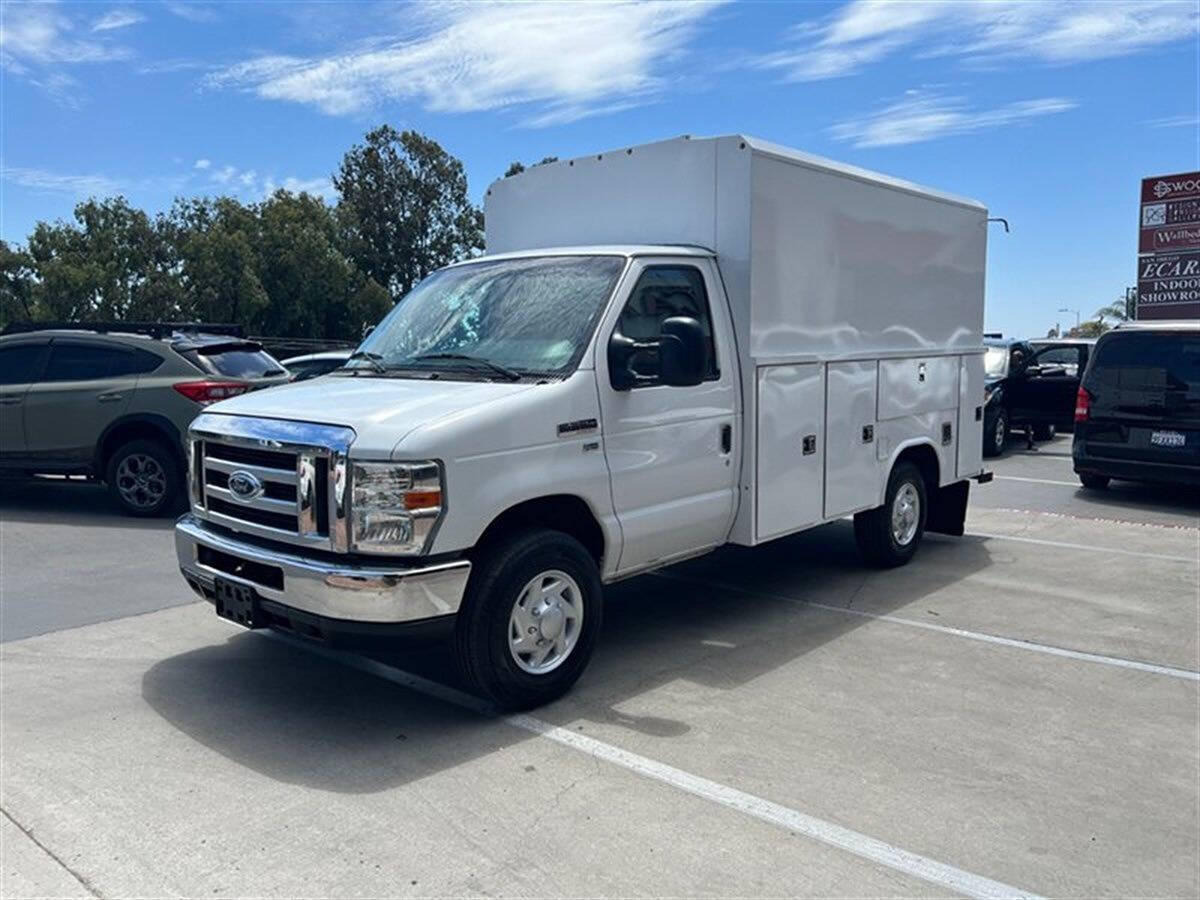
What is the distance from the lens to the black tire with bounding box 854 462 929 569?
25.3 ft

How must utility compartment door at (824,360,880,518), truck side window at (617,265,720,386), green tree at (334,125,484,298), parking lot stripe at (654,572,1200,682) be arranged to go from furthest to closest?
green tree at (334,125,484,298)
utility compartment door at (824,360,880,518)
parking lot stripe at (654,572,1200,682)
truck side window at (617,265,720,386)

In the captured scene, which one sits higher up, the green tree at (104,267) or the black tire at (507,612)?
the green tree at (104,267)

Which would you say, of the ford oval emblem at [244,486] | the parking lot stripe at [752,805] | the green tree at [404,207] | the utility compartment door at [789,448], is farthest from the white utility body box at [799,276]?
the green tree at [404,207]

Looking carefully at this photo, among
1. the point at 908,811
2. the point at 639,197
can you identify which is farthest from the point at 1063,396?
the point at 908,811

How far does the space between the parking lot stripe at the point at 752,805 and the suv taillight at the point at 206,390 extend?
5.36 meters

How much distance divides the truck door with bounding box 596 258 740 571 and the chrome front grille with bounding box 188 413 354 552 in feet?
4.75

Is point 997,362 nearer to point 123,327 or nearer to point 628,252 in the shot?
point 628,252

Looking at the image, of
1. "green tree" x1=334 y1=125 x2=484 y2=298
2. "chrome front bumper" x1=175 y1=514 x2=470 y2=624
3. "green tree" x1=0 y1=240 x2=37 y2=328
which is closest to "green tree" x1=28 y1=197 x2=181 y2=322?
"green tree" x1=0 y1=240 x2=37 y2=328

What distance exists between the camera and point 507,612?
4676 mm

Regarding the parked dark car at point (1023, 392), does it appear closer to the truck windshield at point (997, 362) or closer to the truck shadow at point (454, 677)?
the truck windshield at point (997, 362)

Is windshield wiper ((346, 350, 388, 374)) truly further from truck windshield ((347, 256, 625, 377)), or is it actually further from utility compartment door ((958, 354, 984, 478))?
utility compartment door ((958, 354, 984, 478))

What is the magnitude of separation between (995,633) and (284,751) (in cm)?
439

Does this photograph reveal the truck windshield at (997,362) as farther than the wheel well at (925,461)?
Yes

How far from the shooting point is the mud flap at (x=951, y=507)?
8.93 m
